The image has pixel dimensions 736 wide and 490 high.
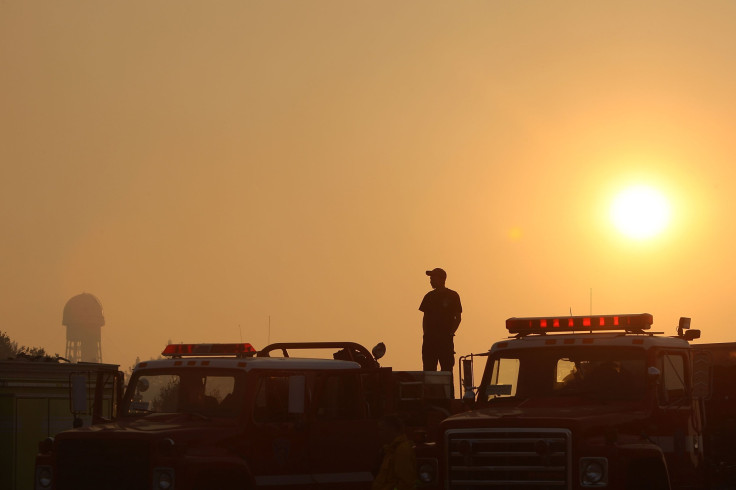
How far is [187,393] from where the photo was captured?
1705 cm

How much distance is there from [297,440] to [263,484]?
752 mm

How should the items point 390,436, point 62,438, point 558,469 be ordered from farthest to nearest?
1. point 390,436
2. point 62,438
3. point 558,469

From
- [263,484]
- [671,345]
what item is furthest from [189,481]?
[671,345]

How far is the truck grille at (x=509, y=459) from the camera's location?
14711 millimetres

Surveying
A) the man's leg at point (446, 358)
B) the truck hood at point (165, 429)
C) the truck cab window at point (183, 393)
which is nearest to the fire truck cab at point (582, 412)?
the truck hood at point (165, 429)

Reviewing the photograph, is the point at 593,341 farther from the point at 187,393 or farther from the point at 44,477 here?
the point at 44,477

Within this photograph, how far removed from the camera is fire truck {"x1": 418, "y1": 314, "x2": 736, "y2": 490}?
48.2ft

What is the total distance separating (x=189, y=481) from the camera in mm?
15617

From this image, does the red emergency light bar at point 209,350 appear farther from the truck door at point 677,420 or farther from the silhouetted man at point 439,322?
the truck door at point 677,420

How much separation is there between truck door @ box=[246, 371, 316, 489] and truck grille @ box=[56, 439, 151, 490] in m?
1.38

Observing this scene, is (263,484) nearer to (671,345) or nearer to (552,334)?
(552,334)

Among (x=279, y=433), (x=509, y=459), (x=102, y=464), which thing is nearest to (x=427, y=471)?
(x=509, y=459)

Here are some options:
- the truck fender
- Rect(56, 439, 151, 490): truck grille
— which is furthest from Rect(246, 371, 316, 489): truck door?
the truck fender

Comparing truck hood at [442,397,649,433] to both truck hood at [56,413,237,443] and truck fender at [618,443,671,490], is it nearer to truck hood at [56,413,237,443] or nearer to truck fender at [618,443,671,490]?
truck fender at [618,443,671,490]
